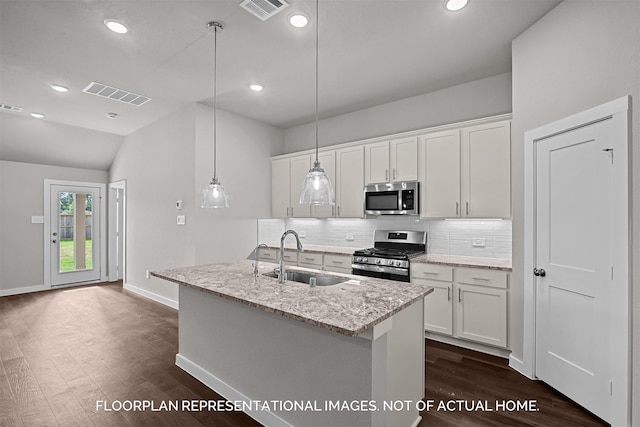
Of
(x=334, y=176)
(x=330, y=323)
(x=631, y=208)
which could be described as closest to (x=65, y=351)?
(x=330, y=323)

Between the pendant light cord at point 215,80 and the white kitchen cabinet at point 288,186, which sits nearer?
the pendant light cord at point 215,80

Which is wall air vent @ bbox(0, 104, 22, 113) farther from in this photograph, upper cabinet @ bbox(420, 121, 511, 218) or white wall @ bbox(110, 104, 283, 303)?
upper cabinet @ bbox(420, 121, 511, 218)

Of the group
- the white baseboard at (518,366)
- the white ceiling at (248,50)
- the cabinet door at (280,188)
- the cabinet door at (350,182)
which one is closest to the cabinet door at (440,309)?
the white baseboard at (518,366)

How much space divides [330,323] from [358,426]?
66cm

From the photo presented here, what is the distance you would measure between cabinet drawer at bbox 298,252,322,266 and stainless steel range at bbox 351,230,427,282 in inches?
24.3

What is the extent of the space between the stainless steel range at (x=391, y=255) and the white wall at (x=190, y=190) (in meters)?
2.07

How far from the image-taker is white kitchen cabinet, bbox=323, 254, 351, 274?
13.6 ft

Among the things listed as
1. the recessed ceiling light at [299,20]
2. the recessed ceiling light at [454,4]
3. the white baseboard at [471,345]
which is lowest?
the white baseboard at [471,345]

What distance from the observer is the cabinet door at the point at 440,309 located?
11.0 ft

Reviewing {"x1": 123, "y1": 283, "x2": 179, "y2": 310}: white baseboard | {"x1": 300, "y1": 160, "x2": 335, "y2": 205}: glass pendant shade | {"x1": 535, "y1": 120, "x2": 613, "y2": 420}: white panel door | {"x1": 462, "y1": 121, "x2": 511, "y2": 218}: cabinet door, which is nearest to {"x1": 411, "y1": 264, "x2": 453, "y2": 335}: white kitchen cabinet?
{"x1": 462, "y1": 121, "x2": 511, "y2": 218}: cabinet door

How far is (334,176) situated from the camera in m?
4.66

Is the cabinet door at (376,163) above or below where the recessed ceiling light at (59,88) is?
below

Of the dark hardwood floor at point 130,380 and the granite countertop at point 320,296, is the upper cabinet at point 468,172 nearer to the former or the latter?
the dark hardwood floor at point 130,380

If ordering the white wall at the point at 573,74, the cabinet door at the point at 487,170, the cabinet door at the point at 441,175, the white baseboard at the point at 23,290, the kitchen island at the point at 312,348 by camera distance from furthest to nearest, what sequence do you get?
the white baseboard at the point at 23,290 < the cabinet door at the point at 441,175 < the cabinet door at the point at 487,170 < the white wall at the point at 573,74 < the kitchen island at the point at 312,348
